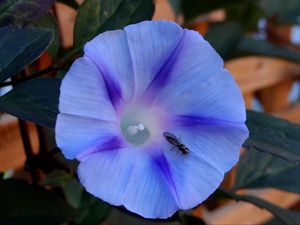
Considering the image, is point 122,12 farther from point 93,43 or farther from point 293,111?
point 293,111

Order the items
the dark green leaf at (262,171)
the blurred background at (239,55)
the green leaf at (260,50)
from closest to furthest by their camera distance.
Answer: the dark green leaf at (262,171), the blurred background at (239,55), the green leaf at (260,50)

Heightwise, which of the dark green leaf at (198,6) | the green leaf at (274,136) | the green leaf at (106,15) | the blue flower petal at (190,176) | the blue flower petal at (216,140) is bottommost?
the dark green leaf at (198,6)

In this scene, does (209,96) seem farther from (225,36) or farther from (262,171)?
(225,36)

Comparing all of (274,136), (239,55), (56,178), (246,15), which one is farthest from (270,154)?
(246,15)

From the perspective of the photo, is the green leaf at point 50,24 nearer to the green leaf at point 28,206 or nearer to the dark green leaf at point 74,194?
the green leaf at point 28,206

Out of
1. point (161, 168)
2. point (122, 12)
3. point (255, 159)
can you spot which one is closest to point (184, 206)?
point (161, 168)

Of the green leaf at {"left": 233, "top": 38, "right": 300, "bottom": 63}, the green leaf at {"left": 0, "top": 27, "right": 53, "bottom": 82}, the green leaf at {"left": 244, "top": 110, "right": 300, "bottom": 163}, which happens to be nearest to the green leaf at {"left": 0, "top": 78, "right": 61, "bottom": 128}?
the green leaf at {"left": 0, "top": 27, "right": 53, "bottom": 82}

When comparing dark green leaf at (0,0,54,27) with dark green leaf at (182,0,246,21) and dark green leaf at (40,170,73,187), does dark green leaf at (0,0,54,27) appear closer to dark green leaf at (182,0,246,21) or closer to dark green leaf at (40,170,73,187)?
dark green leaf at (40,170,73,187)

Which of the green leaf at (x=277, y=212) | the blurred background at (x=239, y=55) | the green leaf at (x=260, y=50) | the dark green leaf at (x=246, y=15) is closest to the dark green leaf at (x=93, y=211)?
the blurred background at (x=239, y=55)
